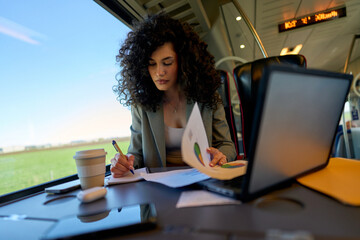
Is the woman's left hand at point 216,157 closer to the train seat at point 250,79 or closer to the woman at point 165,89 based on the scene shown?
the woman at point 165,89

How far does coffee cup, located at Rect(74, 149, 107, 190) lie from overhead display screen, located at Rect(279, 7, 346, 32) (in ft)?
14.6

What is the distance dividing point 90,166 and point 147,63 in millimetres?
837

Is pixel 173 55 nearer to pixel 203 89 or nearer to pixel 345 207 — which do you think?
pixel 203 89

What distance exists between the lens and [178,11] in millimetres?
2898

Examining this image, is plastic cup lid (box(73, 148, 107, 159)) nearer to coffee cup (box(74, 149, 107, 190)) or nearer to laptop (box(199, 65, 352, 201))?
coffee cup (box(74, 149, 107, 190))

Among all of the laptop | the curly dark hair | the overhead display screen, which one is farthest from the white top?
the overhead display screen

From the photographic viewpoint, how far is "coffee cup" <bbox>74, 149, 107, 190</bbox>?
24.2 inches

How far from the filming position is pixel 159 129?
113cm

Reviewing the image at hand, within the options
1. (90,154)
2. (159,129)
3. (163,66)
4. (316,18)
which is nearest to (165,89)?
(163,66)

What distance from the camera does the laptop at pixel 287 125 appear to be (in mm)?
312

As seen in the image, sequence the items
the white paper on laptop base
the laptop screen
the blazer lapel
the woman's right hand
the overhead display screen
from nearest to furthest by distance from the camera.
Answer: the laptop screen < the white paper on laptop base < the woman's right hand < the blazer lapel < the overhead display screen

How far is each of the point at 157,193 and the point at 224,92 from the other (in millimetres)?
1017

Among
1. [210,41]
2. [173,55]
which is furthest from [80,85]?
[210,41]

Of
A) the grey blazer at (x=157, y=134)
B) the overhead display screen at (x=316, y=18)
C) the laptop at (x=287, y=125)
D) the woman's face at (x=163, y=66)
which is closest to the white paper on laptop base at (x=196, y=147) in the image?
the laptop at (x=287, y=125)
